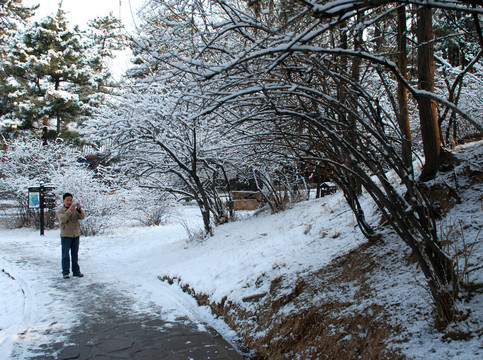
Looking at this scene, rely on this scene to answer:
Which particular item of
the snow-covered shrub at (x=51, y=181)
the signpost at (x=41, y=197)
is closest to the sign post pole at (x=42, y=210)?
the signpost at (x=41, y=197)

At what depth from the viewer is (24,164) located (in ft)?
62.0

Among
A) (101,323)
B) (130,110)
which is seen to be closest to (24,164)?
(130,110)

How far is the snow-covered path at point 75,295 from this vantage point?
466 centimetres

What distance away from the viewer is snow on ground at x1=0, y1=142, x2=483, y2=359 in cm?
335

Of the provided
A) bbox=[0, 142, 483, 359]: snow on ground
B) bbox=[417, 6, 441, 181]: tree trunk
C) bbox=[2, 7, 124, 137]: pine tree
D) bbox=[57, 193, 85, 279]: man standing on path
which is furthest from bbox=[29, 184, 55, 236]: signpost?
bbox=[417, 6, 441, 181]: tree trunk

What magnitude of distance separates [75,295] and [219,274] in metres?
2.36

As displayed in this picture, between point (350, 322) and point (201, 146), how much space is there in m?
7.42

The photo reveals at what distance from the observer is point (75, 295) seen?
6.42 meters

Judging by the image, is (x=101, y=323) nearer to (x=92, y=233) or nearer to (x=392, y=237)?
(x=392, y=237)

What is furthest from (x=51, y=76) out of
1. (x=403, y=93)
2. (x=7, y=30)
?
(x=403, y=93)

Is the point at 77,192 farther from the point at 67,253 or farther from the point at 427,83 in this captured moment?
the point at 427,83

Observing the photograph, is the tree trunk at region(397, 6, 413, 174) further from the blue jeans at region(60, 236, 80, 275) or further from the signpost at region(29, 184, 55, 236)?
the signpost at region(29, 184, 55, 236)

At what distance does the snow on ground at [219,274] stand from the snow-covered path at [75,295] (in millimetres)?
16

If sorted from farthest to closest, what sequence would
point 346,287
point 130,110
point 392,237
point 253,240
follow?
point 130,110 → point 253,240 → point 392,237 → point 346,287
